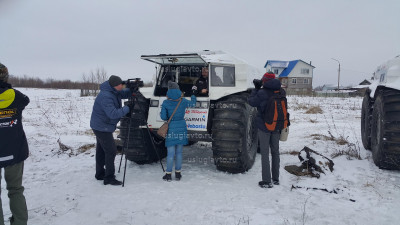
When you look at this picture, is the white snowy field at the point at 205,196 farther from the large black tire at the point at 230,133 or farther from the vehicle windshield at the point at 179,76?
the vehicle windshield at the point at 179,76

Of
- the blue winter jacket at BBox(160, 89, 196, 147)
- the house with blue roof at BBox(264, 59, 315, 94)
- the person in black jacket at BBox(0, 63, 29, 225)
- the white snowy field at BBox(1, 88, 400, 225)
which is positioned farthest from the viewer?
the house with blue roof at BBox(264, 59, 315, 94)

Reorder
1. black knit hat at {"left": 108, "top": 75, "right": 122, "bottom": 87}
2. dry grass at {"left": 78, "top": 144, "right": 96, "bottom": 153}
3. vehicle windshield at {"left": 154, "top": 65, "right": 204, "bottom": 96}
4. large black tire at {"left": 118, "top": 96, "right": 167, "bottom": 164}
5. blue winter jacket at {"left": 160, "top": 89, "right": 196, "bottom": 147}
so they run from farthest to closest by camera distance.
Result: dry grass at {"left": 78, "top": 144, "right": 96, "bottom": 153}
vehicle windshield at {"left": 154, "top": 65, "right": 204, "bottom": 96}
large black tire at {"left": 118, "top": 96, "right": 167, "bottom": 164}
blue winter jacket at {"left": 160, "top": 89, "right": 196, "bottom": 147}
black knit hat at {"left": 108, "top": 75, "right": 122, "bottom": 87}

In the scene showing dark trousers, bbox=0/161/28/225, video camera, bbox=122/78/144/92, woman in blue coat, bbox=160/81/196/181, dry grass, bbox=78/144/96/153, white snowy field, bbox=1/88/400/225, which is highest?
video camera, bbox=122/78/144/92

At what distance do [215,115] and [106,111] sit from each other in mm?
1881

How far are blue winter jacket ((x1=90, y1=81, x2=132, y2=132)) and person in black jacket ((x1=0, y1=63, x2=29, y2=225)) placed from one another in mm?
1418

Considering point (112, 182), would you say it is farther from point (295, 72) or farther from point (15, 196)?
point (295, 72)

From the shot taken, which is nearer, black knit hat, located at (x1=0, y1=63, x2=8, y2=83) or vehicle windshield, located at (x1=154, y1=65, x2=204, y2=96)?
black knit hat, located at (x1=0, y1=63, x2=8, y2=83)

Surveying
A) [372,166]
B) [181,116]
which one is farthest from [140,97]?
[372,166]

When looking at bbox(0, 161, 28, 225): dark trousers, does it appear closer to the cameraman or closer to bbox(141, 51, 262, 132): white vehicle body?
the cameraman

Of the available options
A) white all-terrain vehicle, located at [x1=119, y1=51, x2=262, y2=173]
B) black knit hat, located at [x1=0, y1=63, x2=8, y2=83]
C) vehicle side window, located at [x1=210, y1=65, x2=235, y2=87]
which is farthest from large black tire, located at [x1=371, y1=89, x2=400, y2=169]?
black knit hat, located at [x1=0, y1=63, x2=8, y2=83]

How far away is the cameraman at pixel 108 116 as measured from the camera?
452 centimetres

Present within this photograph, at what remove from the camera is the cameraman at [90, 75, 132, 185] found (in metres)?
4.52

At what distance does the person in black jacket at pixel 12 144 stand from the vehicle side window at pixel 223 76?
125 inches

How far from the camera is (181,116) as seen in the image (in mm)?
4914
